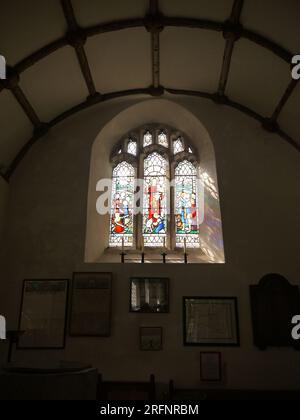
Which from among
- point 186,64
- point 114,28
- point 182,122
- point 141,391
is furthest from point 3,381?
point 182,122

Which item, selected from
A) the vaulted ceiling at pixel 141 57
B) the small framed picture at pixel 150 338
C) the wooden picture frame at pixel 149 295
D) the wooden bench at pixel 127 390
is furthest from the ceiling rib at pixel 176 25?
the wooden bench at pixel 127 390

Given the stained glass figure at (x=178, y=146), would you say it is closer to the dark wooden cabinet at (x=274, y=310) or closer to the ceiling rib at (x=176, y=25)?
the ceiling rib at (x=176, y=25)

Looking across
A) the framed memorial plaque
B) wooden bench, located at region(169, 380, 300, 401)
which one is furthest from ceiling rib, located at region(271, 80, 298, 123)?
wooden bench, located at region(169, 380, 300, 401)

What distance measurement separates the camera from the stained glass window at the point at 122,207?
6.40 metres

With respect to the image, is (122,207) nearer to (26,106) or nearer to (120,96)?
(120,96)

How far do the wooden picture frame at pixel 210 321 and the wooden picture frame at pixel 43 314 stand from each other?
1.76 m

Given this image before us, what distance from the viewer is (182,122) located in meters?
6.93

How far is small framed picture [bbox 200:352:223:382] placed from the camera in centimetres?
490

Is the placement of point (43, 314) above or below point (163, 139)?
below

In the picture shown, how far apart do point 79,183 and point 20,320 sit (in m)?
2.29

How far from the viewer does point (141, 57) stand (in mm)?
5676

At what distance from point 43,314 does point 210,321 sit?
239 centimetres

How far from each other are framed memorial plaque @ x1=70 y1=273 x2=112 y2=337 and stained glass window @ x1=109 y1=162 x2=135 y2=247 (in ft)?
3.26

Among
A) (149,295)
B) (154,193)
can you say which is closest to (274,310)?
(149,295)
